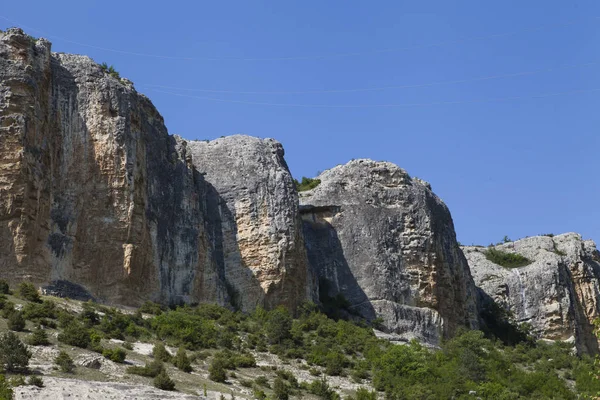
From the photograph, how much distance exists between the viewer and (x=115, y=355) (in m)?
32.6

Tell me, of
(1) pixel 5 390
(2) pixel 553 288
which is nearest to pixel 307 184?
(2) pixel 553 288

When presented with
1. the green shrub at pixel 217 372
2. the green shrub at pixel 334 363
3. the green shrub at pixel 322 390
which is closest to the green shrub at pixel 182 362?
the green shrub at pixel 217 372

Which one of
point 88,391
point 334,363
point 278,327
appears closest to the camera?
point 88,391

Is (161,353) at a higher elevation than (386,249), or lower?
lower

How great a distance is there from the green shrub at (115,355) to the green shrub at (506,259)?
139ft

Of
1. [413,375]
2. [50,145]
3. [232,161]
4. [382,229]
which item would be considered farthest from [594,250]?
[50,145]

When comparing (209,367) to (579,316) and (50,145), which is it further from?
(579,316)

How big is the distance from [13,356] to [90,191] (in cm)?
1617

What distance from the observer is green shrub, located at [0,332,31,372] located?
2866cm

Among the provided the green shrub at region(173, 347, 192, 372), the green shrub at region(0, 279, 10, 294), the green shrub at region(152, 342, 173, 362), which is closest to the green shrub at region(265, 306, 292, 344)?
the green shrub at region(152, 342, 173, 362)

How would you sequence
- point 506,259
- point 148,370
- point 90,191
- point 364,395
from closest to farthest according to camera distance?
point 148,370 < point 364,395 < point 90,191 < point 506,259

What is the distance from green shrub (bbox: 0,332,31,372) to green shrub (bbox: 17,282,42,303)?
26.6ft

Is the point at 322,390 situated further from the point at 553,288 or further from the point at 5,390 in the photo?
the point at 553,288

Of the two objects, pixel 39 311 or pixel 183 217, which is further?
pixel 183 217
